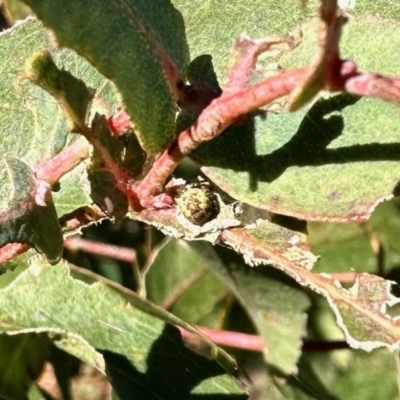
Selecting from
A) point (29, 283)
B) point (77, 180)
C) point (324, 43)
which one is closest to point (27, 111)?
point (77, 180)

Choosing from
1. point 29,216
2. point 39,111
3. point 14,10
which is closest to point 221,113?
point 29,216

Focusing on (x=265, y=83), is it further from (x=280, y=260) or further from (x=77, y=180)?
(x=77, y=180)

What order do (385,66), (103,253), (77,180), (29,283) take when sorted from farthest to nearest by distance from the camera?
(103,253)
(29,283)
(77,180)
(385,66)

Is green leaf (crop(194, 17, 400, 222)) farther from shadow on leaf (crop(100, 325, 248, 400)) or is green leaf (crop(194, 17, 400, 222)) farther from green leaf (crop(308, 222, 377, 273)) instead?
green leaf (crop(308, 222, 377, 273))

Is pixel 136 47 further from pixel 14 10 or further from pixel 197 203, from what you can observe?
pixel 14 10

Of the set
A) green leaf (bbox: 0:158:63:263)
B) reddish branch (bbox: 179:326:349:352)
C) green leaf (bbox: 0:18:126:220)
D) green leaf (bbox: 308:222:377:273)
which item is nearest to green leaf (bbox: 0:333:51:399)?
reddish branch (bbox: 179:326:349:352)

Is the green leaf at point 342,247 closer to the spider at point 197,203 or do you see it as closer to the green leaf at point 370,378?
the green leaf at point 370,378
